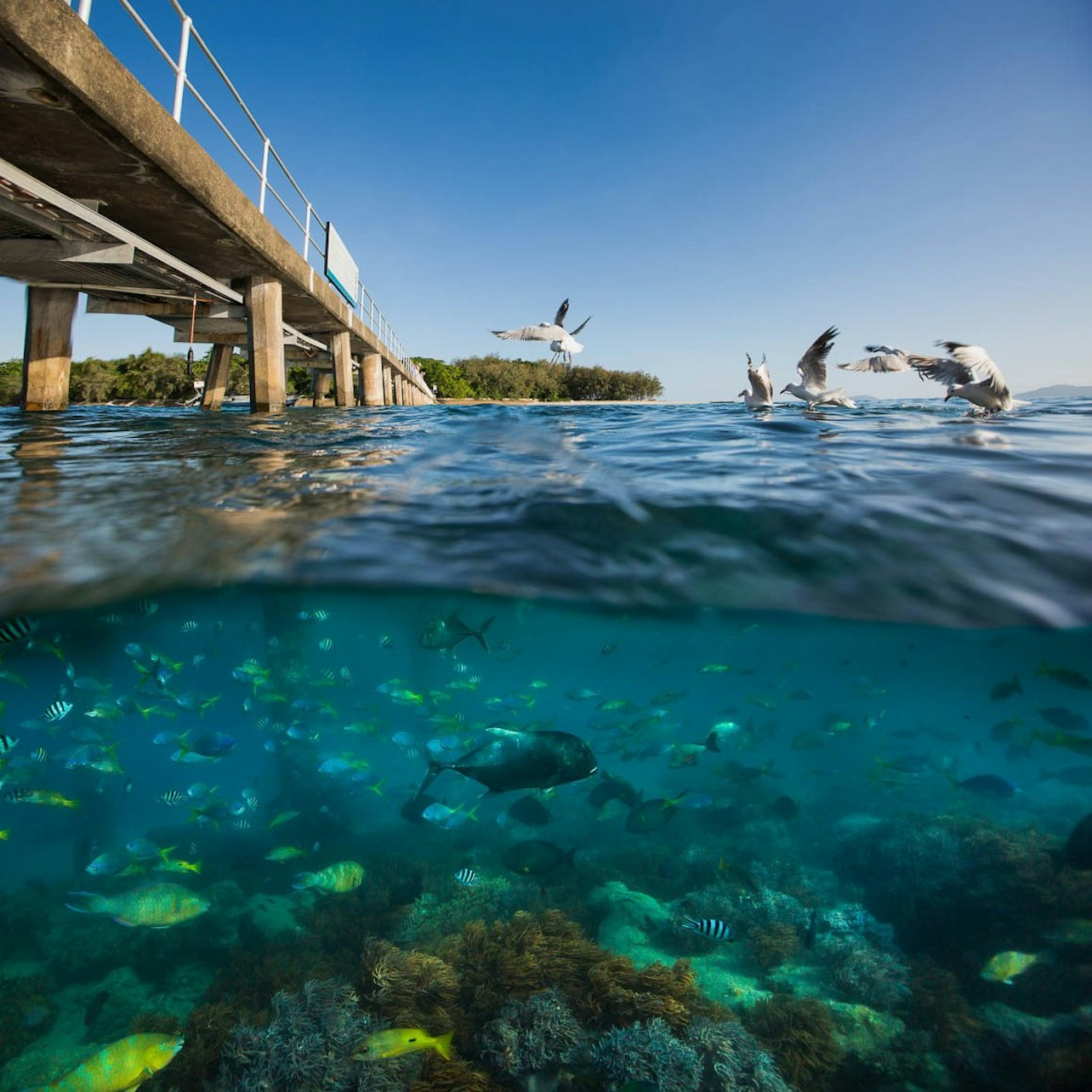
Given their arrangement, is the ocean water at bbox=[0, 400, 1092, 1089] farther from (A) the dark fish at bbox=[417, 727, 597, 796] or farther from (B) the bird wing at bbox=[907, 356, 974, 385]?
(B) the bird wing at bbox=[907, 356, 974, 385]

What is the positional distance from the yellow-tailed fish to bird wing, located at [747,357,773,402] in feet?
34.0

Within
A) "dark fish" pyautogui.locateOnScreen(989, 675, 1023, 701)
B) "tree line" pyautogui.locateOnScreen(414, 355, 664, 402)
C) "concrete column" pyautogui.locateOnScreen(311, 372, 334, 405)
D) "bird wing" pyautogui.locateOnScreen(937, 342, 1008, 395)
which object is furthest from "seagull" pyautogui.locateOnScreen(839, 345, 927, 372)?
"tree line" pyautogui.locateOnScreen(414, 355, 664, 402)

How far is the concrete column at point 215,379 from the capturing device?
65.6 ft

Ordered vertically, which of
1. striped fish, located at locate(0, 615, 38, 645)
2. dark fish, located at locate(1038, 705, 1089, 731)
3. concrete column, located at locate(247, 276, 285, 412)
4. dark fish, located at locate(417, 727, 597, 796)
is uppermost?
concrete column, located at locate(247, 276, 285, 412)

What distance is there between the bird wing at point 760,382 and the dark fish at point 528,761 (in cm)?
713

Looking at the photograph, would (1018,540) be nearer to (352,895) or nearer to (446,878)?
(446,878)

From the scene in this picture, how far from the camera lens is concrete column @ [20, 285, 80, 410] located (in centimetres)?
1224

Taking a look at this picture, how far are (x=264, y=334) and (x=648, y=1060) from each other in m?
13.6

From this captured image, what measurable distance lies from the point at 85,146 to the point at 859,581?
9.35 meters

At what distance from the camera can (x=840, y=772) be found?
62.5ft

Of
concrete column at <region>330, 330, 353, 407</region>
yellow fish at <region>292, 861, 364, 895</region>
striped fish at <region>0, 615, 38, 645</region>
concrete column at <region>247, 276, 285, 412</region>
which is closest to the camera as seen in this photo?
striped fish at <region>0, 615, 38, 645</region>

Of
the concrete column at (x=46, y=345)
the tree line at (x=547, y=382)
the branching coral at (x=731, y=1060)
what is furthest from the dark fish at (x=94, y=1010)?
the tree line at (x=547, y=382)

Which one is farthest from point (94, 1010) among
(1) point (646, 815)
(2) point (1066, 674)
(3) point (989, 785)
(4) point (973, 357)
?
(4) point (973, 357)

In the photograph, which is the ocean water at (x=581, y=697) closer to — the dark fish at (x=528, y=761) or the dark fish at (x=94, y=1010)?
the dark fish at (x=94, y=1010)
